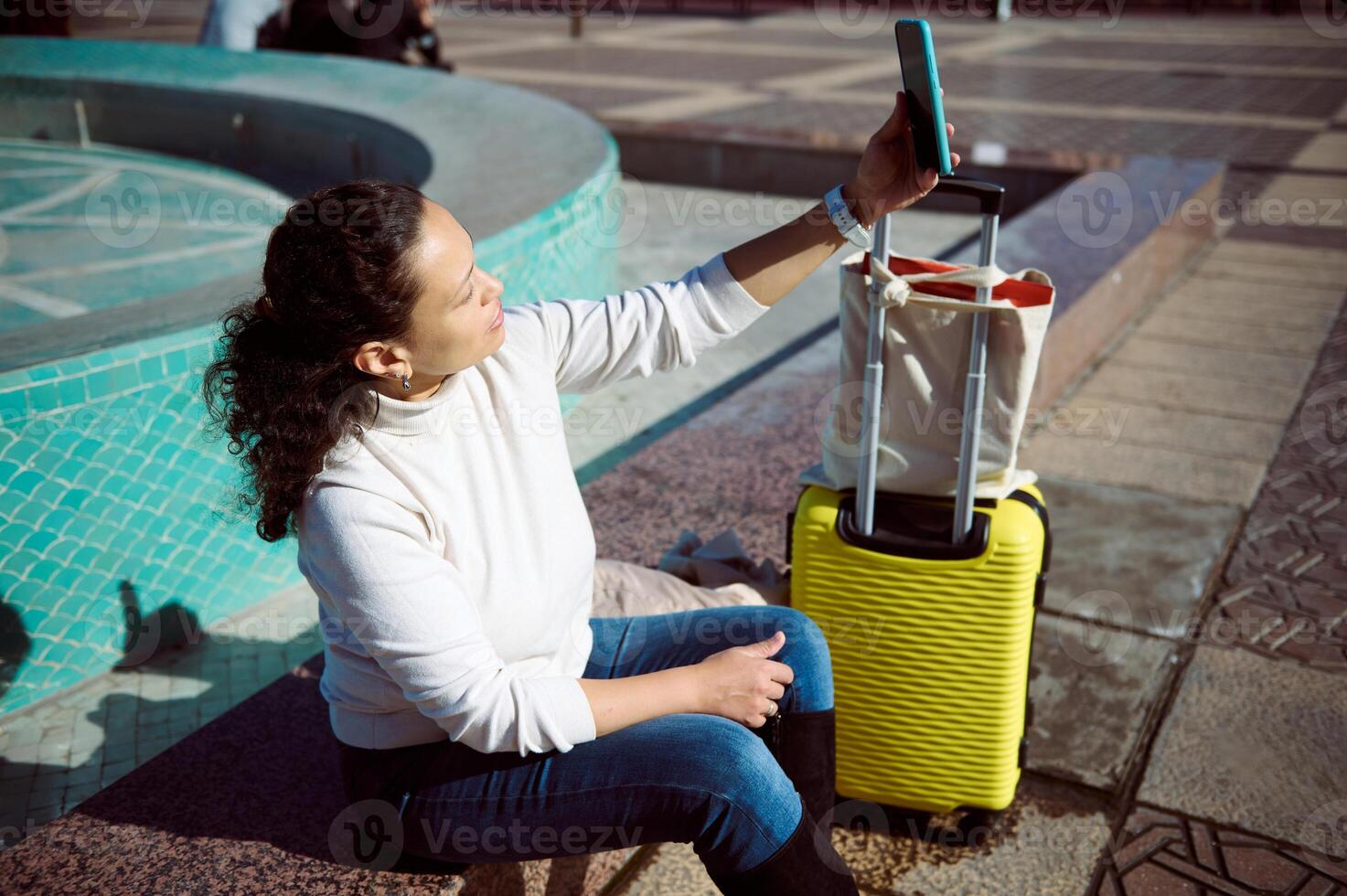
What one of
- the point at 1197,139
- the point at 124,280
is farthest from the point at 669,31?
the point at 124,280

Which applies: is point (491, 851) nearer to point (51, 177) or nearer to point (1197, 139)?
point (51, 177)

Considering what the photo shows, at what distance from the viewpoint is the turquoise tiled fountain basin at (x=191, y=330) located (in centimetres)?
287

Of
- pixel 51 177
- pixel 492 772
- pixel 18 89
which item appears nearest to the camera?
pixel 492 772

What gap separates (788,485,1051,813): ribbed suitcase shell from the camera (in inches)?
84.1

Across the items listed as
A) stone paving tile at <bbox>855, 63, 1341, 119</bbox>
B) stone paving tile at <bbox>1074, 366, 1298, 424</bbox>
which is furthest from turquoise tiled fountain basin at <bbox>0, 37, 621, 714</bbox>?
stone paving tile at <bbox>855, 63, 1341, 119</bbox>

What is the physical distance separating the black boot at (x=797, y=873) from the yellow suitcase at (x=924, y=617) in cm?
52

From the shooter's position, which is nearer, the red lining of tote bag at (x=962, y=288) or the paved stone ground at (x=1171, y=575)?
the red lining of tote bag at (x=962, y=288)

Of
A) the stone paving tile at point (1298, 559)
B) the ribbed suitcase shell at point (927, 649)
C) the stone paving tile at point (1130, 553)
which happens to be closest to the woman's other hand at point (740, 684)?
the ribbed suitcase shell at point (927, 649)

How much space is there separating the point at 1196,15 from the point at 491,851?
1958cm

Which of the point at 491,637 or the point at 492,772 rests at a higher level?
the point at 491,637

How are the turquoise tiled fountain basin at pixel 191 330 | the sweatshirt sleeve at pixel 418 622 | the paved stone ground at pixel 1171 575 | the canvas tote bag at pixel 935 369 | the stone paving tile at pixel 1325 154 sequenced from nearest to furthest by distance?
1. the sweatshirt sleeve at pixel 418 622
2. the canvas tote bag at pixel 935 369
3. the paved stone ground at pixel 1171 575
4. the turquoise tiled fountain basin at pixel 191 330
5. the stone paving tile at pixel 1325 154

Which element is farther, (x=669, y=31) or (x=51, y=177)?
(x=669, y=31)

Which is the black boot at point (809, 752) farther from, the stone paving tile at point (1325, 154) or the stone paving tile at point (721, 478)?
the stone paving tile at point (1325, 154)

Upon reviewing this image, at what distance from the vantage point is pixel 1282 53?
13.9 m
